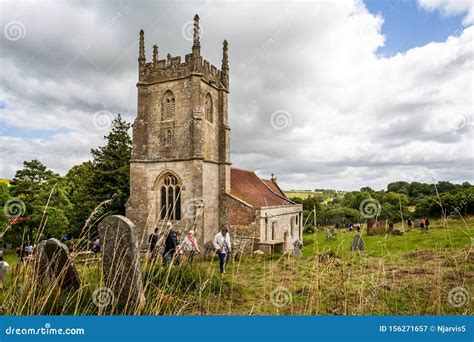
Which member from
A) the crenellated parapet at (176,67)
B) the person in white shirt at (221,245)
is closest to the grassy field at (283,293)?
the person in white shirt at (221,245)

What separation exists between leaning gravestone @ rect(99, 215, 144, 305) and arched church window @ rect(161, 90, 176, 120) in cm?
1604

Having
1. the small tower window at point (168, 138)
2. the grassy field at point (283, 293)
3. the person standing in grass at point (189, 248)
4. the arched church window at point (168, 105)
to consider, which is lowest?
the grassy field at point (283, 293)

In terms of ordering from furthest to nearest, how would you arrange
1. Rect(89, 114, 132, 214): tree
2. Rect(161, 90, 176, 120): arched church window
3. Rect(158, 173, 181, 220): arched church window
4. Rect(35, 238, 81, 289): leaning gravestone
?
Rect(89, 114, 132, 214): tree → Rect(161, 90, 176, 120): arched church window → Rect(158, 173, 181, 220): arched church window → Rect(35, 238, 81, 289): leaning gravestone

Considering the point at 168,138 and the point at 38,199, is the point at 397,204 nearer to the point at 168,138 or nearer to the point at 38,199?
the point at 168,138

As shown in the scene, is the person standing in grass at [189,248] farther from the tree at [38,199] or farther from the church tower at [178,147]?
the tree at [38,199]

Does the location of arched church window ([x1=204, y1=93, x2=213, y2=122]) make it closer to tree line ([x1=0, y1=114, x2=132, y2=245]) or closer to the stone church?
the stone church

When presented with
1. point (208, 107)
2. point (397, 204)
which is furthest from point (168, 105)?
point (397, 204)

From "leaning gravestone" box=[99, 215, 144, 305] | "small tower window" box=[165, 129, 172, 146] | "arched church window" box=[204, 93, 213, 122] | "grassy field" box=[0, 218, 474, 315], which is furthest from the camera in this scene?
"arched church window" box=[204, 93, 213, 122]

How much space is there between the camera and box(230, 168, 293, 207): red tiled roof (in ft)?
74.2

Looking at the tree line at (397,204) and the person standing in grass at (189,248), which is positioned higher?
the tree line at (397,204)

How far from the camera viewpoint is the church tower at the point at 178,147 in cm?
1889

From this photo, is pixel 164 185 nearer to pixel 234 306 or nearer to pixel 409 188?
pixel 234 306

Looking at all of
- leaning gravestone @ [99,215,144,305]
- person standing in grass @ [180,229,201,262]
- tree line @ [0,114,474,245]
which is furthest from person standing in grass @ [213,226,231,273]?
tree line @ [0,114,474,245]

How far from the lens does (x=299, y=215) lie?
2961cm
